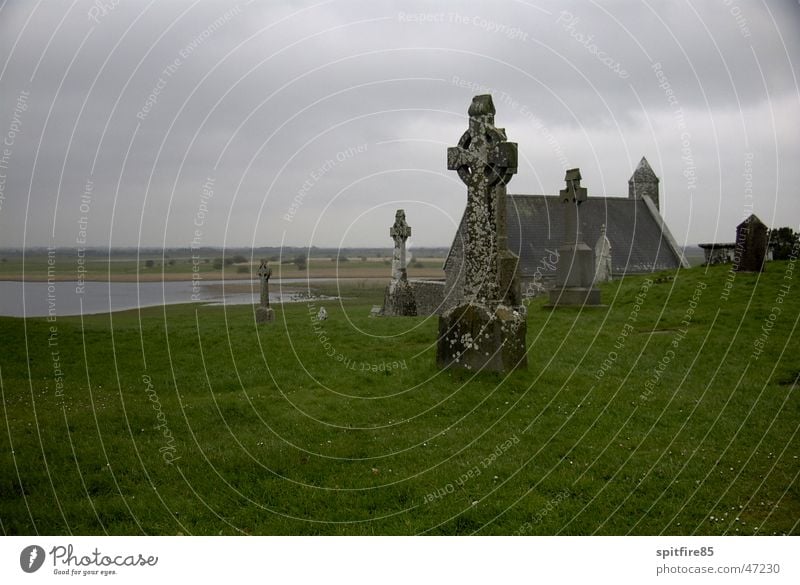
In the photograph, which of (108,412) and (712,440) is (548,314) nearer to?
(712,440)

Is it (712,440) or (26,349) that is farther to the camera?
(26,349)

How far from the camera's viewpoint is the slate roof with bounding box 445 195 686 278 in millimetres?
37500

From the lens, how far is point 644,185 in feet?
156

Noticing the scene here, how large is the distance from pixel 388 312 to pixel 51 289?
15744 millimetres

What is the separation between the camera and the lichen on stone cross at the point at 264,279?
21.5 m

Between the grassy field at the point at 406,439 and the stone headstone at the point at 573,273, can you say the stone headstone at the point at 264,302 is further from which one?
the stone headstone at the point at 573,273

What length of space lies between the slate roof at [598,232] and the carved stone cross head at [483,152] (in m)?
24.8

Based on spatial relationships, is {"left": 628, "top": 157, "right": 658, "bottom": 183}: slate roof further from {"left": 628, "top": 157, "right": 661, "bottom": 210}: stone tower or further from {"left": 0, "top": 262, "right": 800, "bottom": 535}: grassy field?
{"left": 0, "top": 262, "right": 800, "bottom": 535}: grassy field

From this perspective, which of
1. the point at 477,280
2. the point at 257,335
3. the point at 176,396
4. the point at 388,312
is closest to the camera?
the point at 176,396

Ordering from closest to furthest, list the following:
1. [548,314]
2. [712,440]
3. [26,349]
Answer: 1. [712,440]
2. [26,349]
3. [548,314]

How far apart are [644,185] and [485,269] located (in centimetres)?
4168

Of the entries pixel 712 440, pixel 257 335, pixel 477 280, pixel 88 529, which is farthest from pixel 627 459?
pixel 257 335

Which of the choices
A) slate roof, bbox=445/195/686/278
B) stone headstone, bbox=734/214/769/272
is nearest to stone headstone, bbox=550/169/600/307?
stone headstone, bbox=734/214/769/272

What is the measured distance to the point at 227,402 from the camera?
9.40 m
